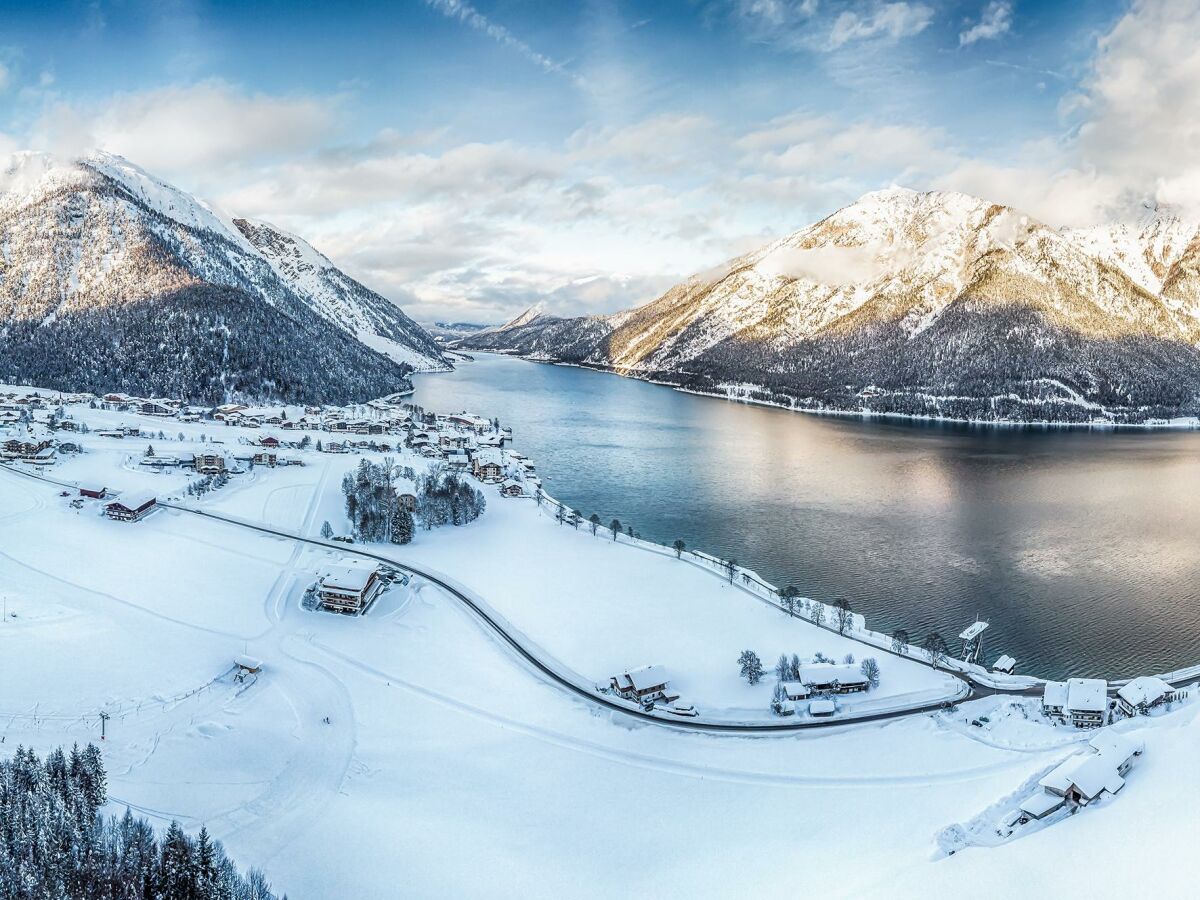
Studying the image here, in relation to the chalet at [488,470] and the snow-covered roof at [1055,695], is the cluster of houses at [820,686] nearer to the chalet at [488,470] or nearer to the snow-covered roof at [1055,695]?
→ the snow-covered roof at [1055,695]

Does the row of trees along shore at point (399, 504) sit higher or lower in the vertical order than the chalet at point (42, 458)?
lower

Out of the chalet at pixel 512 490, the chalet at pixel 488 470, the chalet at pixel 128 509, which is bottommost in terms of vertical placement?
the chalet at pixel 128 509

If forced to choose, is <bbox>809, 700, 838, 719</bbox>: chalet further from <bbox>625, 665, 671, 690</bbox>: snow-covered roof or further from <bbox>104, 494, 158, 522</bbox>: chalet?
<bbox>104, 494, 158, 522</bbox>: chalet

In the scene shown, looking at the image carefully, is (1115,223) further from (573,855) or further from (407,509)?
(573,855)

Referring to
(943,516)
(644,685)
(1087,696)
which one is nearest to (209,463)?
(644,685)

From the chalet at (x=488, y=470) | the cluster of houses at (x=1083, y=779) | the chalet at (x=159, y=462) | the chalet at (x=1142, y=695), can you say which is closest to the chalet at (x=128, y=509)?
the chalet at (x=159, y=462)

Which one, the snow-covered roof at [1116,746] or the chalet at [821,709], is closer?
the snow-covered roof at [1116,746]

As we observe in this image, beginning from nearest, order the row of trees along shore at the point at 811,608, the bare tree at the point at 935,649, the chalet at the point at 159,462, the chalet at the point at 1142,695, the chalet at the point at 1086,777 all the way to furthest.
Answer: the chalet at the point at 1086,777, the chalet at the point at 1142,695, the bare tree at the point at 935,649, the row of trees along shore at the point at 811,608, the chalet at the point at 159,462

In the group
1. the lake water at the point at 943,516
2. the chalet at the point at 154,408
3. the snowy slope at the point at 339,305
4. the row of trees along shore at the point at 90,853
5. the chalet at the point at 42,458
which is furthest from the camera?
the snowy slope at the point at 339,305

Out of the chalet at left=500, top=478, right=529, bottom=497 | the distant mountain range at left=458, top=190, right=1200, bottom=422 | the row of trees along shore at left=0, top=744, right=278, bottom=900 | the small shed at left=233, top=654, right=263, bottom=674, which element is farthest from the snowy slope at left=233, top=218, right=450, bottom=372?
the row of trees along shore at left=0, top=744, right=278, bottom=900
